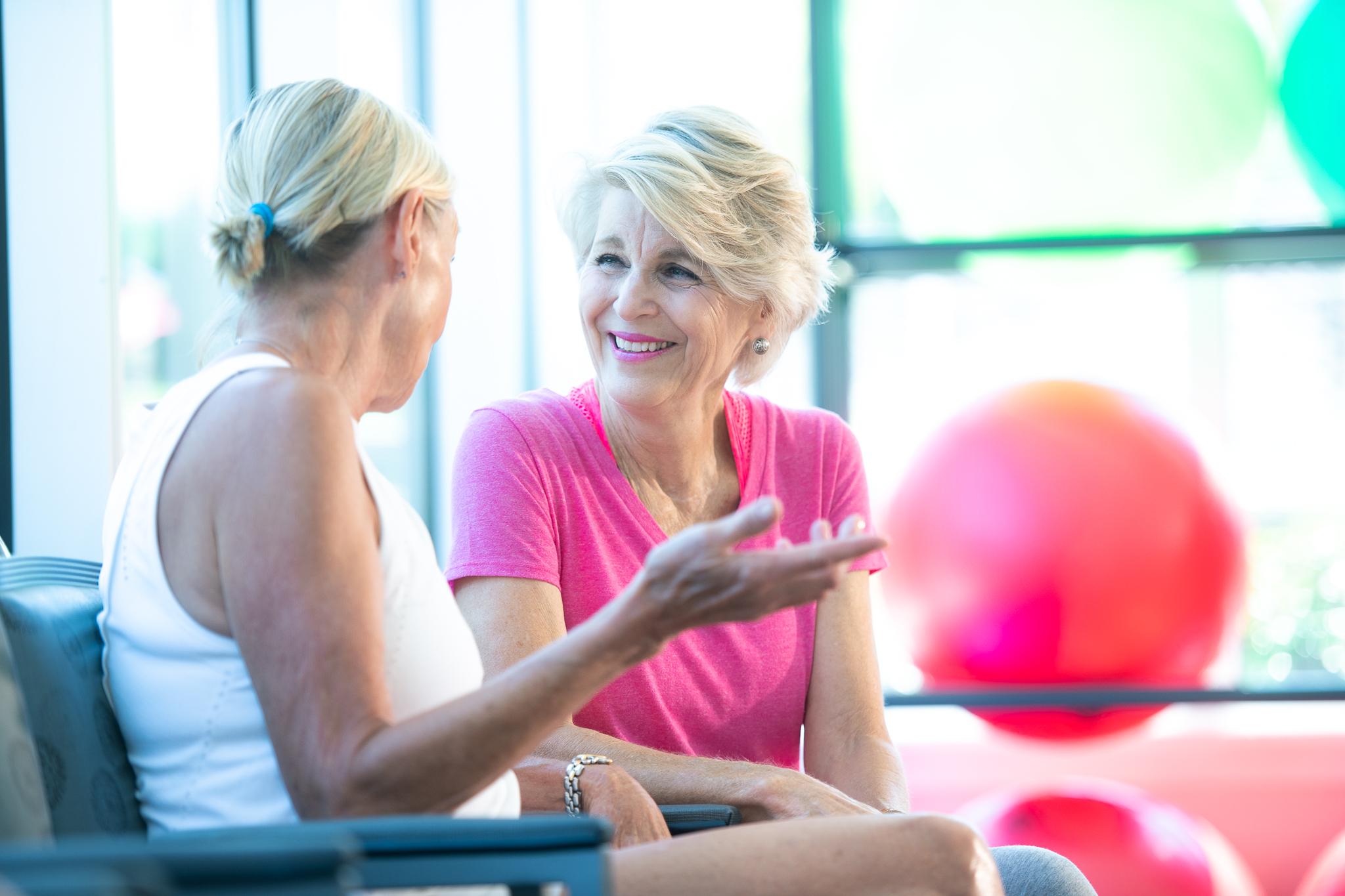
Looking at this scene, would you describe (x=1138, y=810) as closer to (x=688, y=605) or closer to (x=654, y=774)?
(x=654, y=774)

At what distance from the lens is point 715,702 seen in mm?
1688

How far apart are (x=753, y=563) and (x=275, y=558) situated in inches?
13.8

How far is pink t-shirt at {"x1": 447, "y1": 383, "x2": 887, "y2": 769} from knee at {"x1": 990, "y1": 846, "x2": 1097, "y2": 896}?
1.09 ft

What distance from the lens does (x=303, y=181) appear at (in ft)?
3.71

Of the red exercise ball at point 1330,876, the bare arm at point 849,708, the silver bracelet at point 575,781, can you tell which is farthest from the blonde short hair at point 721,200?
the red exercise ball at point 1330,876

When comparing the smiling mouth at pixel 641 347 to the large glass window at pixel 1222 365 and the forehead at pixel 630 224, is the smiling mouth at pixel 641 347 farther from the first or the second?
the large glass window at pixel 1222 365

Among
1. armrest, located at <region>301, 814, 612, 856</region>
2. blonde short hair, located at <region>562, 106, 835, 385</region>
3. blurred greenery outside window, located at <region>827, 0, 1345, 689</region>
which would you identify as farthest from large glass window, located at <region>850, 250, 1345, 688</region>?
armrest, located at <region>301, 814, 612, 856</region>

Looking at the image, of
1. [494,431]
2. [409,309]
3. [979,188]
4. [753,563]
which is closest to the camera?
[753,563]

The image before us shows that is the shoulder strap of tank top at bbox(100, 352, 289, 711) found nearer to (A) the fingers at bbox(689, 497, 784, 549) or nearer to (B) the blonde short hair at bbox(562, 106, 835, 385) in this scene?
(A) the fingers at bbox(689, 497, 784, 549)

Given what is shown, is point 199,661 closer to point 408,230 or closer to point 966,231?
point 408,230

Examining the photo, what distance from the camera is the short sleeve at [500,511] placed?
5.11ft

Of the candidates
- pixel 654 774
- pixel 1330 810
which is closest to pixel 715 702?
pixel 654 774

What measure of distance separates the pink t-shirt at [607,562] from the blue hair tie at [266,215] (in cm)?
53

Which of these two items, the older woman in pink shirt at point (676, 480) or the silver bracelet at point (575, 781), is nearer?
the silver bracelet at point (575, 781)
